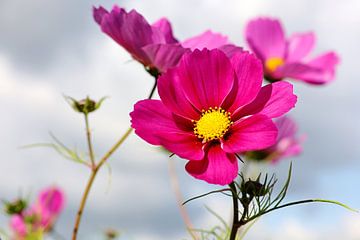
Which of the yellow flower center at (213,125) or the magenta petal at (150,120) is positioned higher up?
the yellow flower center at (213,125)

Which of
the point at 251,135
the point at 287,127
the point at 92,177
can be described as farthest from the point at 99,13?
the point at 287,127

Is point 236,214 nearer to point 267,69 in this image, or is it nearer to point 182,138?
point 182,138

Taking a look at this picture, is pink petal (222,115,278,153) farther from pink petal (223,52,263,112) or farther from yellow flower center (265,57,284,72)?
yellow flower center (265,57,284,72)

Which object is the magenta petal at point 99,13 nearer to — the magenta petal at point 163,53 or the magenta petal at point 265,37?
the magenta petal at point 163,53

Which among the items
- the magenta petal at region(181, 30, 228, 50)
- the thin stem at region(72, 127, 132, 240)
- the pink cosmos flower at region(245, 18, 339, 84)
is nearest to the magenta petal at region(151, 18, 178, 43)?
the magenta petal at region(181, 30, 228, 50)

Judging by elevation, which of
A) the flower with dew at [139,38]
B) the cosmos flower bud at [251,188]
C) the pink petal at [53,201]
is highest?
the flower with dew at [139,38]

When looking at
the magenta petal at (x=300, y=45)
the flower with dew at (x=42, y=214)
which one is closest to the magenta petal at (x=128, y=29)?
the flower with dew at (x=42, y=214)
